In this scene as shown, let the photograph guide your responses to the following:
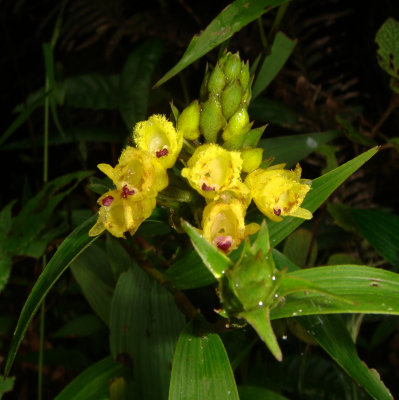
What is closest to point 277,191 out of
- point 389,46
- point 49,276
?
point 49,276

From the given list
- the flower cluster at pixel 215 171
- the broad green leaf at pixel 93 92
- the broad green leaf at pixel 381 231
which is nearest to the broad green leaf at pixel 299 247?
the broad green leaf at pixel 381 231

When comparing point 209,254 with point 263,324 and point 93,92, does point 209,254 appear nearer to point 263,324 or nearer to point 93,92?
point 263,324

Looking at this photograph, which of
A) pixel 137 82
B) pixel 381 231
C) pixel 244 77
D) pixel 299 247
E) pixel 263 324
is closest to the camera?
pixel 263 324

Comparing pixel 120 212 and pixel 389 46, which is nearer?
pixel 120 212

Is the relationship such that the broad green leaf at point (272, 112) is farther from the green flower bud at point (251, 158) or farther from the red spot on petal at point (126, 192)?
the red spot on petal at point (126, 192)

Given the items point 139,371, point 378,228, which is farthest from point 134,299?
point 378,228

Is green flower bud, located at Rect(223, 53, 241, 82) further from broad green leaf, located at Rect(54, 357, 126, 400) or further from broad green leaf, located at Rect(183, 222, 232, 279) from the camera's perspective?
broad green leaf, located at Rect(54, 357, 126, 400)
